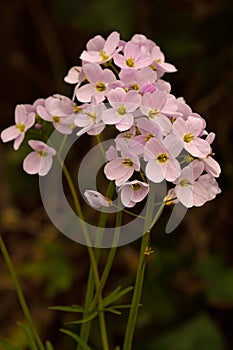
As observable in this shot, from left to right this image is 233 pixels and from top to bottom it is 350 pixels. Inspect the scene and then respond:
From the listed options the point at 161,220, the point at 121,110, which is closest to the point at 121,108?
the point at 121,110

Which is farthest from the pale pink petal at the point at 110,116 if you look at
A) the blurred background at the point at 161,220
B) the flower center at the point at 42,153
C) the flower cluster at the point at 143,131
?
the blurred background at the point at 161,220

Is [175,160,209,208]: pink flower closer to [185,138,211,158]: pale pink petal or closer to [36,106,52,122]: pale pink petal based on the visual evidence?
[185,138,211,158]: pale pink petal

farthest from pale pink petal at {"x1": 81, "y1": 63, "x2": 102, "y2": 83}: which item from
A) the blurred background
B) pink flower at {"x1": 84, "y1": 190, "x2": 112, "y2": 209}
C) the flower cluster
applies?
the blurred background

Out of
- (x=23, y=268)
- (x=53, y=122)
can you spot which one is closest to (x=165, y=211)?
(x=23, y=268)

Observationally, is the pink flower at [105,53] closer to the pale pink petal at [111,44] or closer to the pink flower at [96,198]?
the pale pink petal at [111,44]

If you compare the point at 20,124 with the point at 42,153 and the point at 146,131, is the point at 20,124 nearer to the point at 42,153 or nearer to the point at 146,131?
the point at 42,153

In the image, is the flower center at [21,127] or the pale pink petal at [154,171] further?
the flower center at [21,127]
